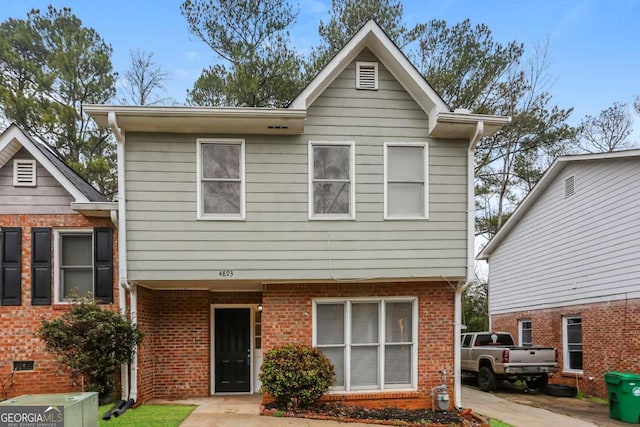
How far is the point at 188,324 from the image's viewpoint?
10.3m

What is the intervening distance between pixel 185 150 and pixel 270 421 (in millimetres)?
5004

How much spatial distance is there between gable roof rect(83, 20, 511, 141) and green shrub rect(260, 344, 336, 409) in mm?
4096

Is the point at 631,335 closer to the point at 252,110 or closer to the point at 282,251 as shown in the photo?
the point at 282,251

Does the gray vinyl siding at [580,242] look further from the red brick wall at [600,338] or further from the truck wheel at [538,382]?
the truck wheel at [538,382]

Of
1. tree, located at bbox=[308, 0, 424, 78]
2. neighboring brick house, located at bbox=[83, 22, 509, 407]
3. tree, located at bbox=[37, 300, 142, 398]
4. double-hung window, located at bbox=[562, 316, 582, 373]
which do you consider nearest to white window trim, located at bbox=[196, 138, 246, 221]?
neighboring brick house, located at bbox=[83, 22, 509, 407]

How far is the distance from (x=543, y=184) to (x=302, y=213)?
29.4ft

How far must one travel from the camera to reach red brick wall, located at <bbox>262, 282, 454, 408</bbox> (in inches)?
363

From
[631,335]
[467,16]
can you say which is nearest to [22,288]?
[631,335]

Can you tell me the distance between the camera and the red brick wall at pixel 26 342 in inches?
371

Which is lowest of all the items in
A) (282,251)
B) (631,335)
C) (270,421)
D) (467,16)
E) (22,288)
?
(270,421)

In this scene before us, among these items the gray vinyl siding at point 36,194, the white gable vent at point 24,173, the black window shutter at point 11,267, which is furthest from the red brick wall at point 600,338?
the white gable vent at point 24,173

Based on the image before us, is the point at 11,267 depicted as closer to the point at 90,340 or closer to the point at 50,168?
the point at 50,168

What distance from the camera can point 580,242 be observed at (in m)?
13.1

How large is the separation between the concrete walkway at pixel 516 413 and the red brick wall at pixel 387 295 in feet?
4.45
